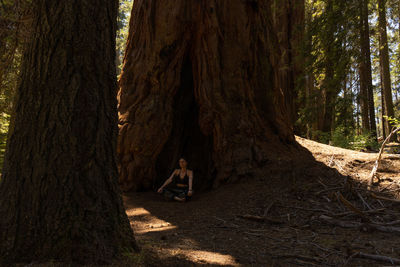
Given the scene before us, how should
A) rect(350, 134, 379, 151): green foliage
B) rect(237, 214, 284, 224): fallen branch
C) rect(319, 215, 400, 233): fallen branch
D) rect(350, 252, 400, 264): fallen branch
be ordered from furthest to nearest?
rect(350, 134, 379, 151): green foliage → rect(237, 214, 284, 224): fallen branch → rect(319, 215, 400, 233): fallen branch → rect(350, 252, 400, 264): fallen branch

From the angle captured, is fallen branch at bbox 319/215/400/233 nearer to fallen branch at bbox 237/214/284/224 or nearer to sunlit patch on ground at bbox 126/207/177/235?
fallen branch at bbox 237/214/284/224

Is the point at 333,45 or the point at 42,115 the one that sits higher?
the point at 333,45

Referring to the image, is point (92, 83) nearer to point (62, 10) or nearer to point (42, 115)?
point (42, 115)

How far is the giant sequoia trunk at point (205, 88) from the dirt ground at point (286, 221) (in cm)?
93

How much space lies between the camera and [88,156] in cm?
244

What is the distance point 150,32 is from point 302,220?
230 inches

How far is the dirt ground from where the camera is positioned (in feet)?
9.93

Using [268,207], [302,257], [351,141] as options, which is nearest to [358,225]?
[268,207]

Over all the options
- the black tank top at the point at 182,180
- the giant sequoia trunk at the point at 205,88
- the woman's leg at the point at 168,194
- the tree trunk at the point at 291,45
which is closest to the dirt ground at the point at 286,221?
the woman's leg at the point at 168,194

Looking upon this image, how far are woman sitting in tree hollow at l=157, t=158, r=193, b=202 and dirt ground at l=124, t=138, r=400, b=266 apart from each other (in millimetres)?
214

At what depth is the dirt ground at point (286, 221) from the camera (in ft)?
9.93

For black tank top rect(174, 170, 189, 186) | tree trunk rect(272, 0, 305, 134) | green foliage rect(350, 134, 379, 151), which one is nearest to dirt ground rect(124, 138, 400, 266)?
black tank top rect(174, 170, 189, 186)

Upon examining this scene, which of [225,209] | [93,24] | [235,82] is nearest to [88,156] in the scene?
[93,24]

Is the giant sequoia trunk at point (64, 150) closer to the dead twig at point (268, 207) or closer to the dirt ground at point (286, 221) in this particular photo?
the dirt ground at point (286, 221)
